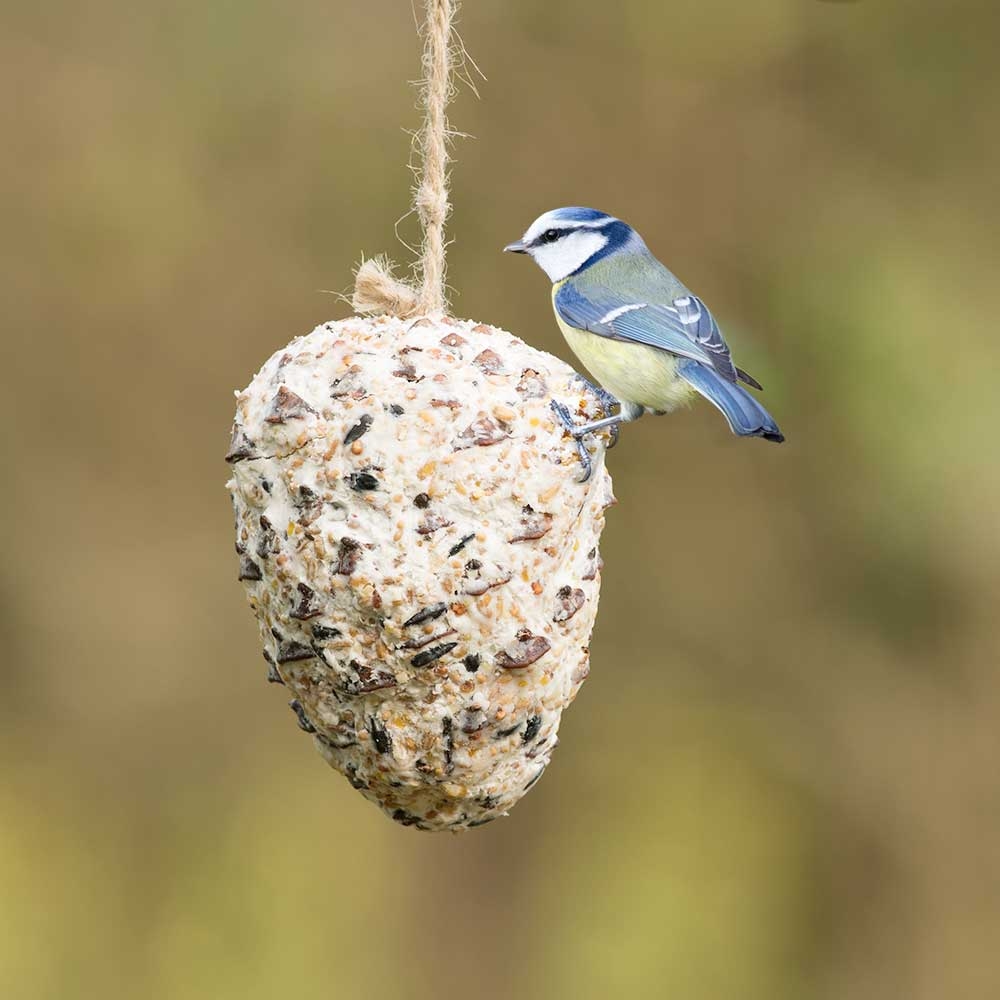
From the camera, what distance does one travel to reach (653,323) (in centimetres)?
161

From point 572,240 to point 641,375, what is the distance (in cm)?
19

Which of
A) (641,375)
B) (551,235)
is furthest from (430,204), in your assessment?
(641,375)

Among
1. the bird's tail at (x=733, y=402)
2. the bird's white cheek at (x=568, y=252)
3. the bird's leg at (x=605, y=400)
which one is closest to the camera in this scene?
the bird's tail at (x=733, y=402)

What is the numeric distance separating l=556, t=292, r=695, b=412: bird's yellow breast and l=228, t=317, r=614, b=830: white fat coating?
81 mm

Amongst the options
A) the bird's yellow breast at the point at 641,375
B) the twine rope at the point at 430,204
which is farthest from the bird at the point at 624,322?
the twine rope at the point at 430,204

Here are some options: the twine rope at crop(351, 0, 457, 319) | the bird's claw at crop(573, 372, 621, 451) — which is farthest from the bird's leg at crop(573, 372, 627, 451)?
the twine rope at crop(351, 0, 457, 319)

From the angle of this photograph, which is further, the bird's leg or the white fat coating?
the bird's leg

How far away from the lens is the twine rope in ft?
4.72

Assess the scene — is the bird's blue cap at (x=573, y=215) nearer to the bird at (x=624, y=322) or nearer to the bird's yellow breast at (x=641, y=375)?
the bird at (x=624, y=322)

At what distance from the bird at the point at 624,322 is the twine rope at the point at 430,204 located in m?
0.12

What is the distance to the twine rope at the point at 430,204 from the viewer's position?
4.72ft

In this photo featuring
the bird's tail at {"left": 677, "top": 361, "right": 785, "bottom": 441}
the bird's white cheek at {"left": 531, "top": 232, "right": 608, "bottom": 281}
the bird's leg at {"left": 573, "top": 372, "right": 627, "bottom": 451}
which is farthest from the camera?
the bird's white cheek at {"left": 531, "top": 232, "right": 608, "bottom": 281}

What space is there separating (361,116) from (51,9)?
689 millimetres

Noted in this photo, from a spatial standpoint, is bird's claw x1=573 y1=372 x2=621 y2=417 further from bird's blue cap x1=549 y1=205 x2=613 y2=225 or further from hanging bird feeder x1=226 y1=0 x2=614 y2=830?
bird's blue cap x1=549 y1=205 x2=613 y2=225
